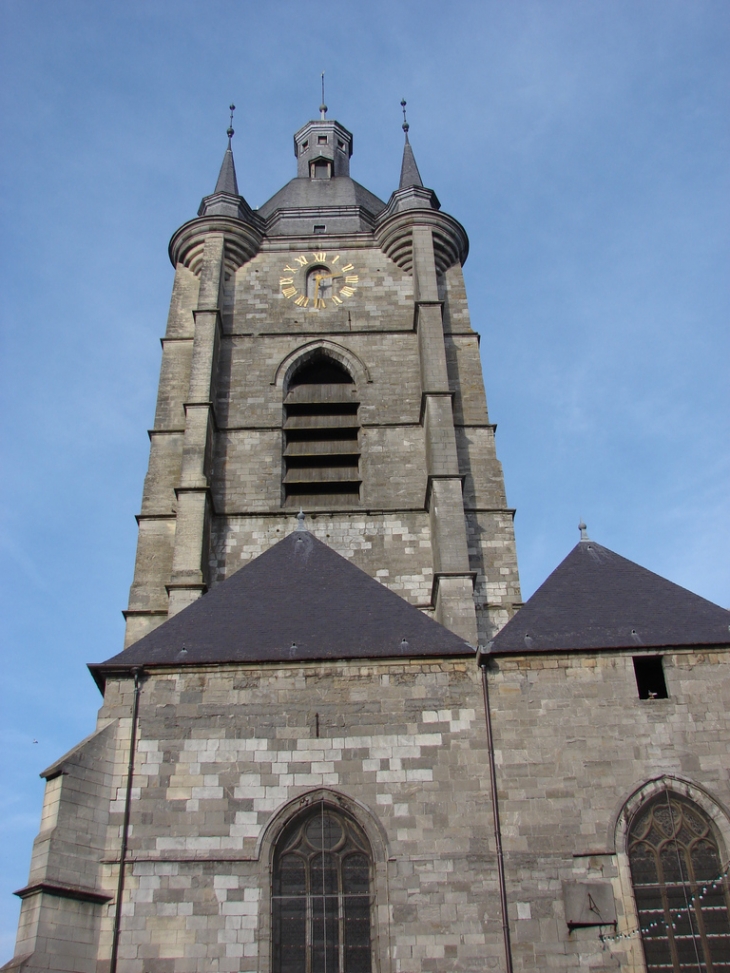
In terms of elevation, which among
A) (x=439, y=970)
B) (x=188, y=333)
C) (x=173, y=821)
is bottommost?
(x=439, y=970)

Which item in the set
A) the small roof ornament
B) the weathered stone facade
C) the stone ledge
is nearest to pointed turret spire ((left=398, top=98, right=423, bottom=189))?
the small roof ornament

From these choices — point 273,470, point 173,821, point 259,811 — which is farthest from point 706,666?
point 273,470

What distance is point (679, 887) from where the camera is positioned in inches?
347

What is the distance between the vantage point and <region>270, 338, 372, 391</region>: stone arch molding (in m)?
18.2

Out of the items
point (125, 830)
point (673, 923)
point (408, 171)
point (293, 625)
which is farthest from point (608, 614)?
point (408, 171)

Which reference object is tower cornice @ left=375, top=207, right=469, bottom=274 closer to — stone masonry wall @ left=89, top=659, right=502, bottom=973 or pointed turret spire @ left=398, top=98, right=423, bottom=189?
pointed turret spire @ left=398, top=98, right=423, bottom=189

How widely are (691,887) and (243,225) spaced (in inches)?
574

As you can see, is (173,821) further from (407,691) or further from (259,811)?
(407,691)

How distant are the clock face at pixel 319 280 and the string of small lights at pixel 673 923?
12643 mm

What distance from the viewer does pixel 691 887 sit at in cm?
880

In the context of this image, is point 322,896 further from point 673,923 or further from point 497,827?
point 673,923

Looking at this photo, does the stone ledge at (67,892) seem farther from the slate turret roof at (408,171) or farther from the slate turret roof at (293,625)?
the slate turret roof at (408,171)

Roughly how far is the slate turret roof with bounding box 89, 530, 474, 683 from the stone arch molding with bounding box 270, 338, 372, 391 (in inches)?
272

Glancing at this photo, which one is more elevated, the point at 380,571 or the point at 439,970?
the point at 380,571
